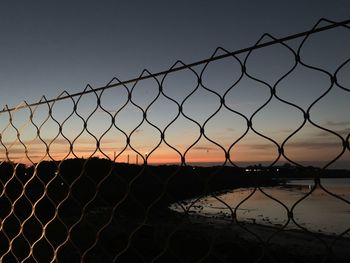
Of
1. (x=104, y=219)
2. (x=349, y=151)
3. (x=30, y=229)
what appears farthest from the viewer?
(x=104, y=219)

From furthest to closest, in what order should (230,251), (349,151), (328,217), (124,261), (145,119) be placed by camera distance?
(328,217) < (230,251) < (124,261) < (145,119) < (349,151)

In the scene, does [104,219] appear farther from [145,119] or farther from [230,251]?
[145,119]

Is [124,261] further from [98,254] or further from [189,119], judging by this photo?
[189,119]

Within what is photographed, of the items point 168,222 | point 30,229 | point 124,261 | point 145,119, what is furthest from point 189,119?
point 168,222

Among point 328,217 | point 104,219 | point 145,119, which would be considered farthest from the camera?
point 328,217

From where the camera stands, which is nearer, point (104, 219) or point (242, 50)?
point (242, 50)

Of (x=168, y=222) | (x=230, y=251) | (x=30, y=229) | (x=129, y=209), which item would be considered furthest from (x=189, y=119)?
(x=129, y=209)

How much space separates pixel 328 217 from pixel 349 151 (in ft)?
107

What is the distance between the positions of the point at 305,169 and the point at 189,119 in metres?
0.46

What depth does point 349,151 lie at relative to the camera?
1050mm

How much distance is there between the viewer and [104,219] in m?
22.0

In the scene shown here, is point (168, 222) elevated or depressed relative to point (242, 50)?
elevated

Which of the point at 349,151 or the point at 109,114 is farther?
the point at 109,114

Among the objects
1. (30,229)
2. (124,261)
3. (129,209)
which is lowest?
(124,261)
